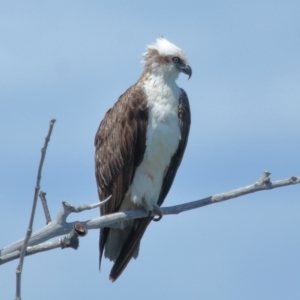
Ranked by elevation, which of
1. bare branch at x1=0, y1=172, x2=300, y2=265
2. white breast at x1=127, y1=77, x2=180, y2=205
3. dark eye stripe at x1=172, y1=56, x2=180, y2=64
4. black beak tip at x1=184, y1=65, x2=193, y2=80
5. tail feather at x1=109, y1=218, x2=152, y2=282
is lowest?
bare branch at x1=0, y1=172, x2=300, y2=265

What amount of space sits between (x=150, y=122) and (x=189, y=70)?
116cm

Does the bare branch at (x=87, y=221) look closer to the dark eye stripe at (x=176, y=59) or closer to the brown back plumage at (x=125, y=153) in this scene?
the brown back plumage at (x=125, y=153)

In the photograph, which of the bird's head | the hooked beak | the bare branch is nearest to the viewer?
the bare branch

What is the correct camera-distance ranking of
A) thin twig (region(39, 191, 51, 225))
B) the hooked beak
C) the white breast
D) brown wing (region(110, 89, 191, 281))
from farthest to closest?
1. the hooked beak
2. brown wing (region(110, 89, 191, 281))
3. the white breast
4. thin twig (region(39, 191, 51, 225))

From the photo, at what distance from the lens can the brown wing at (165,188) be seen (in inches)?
404

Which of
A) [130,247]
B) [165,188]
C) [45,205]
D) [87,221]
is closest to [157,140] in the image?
[165,188]

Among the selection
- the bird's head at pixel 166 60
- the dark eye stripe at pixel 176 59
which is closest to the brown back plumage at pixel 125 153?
the bird's head at pixel 166 60

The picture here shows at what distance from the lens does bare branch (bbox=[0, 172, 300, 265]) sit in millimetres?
6977

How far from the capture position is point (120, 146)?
33.5ft

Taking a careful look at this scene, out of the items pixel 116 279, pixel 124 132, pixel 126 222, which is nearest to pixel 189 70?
pixel 124 132

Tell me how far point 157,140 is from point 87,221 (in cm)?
240

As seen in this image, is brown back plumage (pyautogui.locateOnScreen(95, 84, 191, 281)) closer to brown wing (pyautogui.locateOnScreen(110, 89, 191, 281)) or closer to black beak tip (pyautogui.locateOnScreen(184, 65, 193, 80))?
brown wing (pyautogui.locateOnScreen(110, 89, 191, 281))

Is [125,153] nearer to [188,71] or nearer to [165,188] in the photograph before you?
[165,188]

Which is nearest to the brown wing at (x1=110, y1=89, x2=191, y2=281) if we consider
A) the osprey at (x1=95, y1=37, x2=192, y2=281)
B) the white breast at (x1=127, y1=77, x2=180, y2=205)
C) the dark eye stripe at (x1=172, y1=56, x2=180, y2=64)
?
the osprey at (x1=95, y1=37, x2=192, y2=281)
